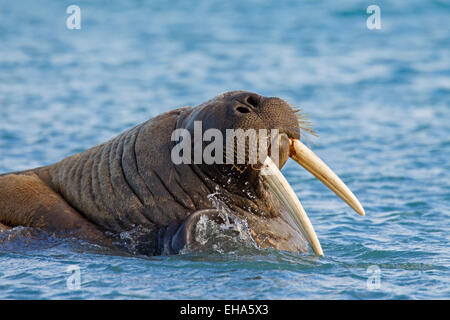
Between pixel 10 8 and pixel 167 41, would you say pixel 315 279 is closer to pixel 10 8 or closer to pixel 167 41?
pixel 167 41

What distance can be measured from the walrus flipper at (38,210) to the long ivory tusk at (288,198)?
163 cm

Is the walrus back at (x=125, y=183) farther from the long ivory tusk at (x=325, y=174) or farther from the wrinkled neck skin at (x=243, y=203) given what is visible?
the long ivory tusk at (x=325, y=174)

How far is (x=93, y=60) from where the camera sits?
71.9 ft

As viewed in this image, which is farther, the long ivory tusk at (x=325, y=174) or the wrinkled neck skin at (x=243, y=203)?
the wrinkled neck skin at (x=243, y=203)

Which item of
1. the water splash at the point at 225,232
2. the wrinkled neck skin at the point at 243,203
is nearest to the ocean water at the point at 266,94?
the water splash at the point at 225,232

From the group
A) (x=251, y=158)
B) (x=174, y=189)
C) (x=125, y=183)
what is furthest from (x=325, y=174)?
(x=125, y=183)

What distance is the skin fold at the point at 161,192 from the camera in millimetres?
7102

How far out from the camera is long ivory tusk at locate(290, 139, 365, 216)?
7004 mm

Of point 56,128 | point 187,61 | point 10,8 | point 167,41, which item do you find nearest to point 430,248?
point 56,128

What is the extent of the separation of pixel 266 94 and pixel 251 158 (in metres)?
10.7

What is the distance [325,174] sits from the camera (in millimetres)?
7051

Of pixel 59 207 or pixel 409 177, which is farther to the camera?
pixel 409 177

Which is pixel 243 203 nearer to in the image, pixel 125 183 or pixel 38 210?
pixel 125 183
